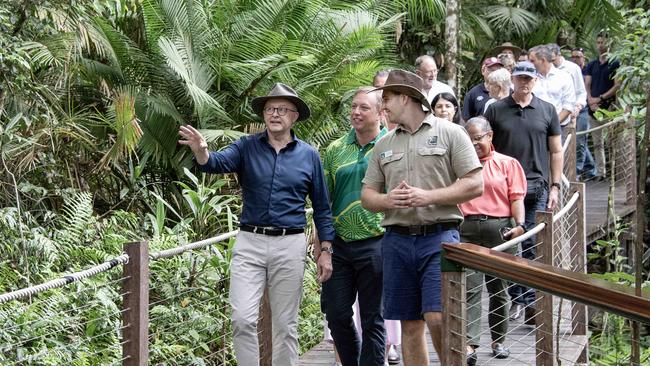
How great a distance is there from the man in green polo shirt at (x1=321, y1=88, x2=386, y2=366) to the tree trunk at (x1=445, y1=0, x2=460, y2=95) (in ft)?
23.5

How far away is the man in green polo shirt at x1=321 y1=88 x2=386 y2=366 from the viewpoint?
641cm

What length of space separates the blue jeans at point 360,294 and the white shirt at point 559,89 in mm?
5591

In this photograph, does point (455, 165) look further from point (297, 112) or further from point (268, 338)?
point (268, 338)

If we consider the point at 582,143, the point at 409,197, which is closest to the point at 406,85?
the point at 409,197

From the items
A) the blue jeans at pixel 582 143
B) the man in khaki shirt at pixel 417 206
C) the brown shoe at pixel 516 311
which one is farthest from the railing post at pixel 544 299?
the blue jeans at pixel 582 143

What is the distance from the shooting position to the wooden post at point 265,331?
723 centimetres

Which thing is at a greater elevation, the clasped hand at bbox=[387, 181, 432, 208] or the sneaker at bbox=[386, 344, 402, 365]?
the clasped hand at bbox=[387, 181, 432, 208]

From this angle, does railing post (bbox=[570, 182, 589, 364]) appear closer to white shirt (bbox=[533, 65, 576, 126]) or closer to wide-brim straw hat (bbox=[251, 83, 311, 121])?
white shirt (bbox=[533, 65, 576, 126])

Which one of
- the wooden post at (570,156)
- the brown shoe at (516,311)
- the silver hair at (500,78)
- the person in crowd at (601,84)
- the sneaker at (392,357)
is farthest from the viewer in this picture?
the person in crowd at (601,84)

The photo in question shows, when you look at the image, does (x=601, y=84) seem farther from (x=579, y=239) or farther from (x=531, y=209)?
(x=531, y=209)

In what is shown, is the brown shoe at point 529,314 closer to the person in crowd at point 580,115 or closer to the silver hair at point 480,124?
the silver hair at point 480,124

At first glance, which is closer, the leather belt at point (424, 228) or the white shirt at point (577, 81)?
the leather belt at point (424, 228)

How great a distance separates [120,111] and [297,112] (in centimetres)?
402

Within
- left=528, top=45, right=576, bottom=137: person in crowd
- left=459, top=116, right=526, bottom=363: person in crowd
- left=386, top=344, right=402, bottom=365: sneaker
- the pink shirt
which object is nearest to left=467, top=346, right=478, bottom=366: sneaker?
left=459, top=116, right=526, bottom=363: person in crowd
